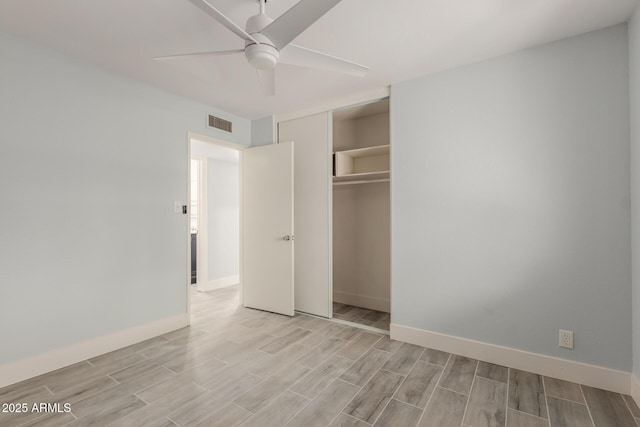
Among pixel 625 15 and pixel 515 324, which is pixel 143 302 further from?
pixel 625 15

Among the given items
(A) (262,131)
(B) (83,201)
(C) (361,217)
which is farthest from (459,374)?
(A) (262,131)

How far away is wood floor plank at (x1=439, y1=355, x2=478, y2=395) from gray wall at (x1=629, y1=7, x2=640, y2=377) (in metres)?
1.00

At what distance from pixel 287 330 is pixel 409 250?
1539mm

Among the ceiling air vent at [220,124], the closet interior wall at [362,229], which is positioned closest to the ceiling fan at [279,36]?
the ceiling air vent at [220,124]

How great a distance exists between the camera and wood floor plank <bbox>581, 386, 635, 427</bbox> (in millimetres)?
1770

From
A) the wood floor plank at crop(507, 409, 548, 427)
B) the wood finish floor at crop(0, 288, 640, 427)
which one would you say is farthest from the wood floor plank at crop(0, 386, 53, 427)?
the wood floor plank at crop(507, 409, 548, 427)

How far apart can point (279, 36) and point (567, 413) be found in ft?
9.11

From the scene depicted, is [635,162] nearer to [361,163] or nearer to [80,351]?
[361,163]

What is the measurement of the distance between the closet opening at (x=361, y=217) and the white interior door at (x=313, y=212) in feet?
0.68

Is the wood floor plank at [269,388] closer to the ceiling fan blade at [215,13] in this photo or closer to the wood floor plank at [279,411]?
the wood floor plank at [279,411]

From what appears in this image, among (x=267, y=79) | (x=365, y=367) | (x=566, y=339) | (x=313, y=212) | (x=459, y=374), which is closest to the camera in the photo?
(x=267, y=79)

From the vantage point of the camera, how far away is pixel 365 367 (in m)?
2.43

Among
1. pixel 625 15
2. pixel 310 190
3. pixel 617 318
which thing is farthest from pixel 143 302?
pixel 625 15

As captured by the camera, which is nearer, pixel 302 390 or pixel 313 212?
pixel 302 390
